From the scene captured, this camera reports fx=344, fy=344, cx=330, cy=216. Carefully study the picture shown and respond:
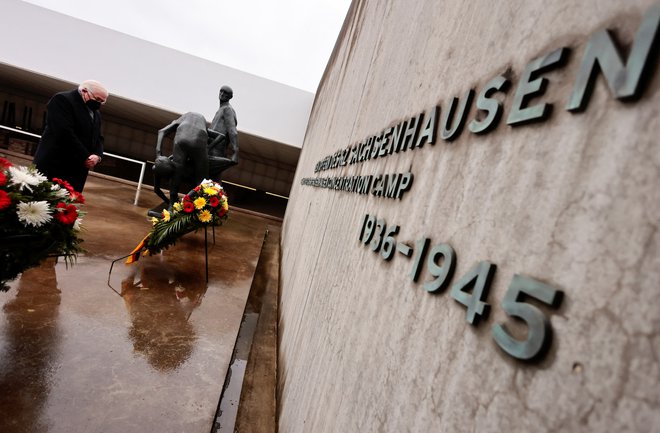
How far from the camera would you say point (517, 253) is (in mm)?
581

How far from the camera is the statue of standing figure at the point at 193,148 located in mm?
4875

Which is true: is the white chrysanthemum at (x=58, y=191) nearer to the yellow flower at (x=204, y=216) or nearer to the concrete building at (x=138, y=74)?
the yellow flower at (x=204, y=216)

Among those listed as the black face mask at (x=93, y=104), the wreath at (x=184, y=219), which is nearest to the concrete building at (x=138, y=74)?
the wreath at (x=184, y=219)

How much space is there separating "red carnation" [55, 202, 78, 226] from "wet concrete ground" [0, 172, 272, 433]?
2.28ft

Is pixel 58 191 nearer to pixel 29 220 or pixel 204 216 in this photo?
pixel 29 220

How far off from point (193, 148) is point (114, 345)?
11.2 feet

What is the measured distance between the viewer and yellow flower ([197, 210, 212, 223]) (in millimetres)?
3805

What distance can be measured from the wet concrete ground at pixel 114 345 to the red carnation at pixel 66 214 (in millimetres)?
694

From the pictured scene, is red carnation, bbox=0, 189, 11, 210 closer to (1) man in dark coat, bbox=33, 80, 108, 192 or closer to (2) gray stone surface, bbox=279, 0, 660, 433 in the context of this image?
(2) gray stone surface, bbox=279, 0, 660, 433

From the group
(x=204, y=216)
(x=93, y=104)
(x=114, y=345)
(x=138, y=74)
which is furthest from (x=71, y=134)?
(x=138, y=74)

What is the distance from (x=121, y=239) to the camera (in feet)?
14.1

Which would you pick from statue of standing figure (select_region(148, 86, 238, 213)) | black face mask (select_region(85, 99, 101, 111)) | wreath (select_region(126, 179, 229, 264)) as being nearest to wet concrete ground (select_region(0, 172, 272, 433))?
wreath (select_region(126, 179, 229, 264))

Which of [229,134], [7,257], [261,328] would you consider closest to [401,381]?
[7,257]

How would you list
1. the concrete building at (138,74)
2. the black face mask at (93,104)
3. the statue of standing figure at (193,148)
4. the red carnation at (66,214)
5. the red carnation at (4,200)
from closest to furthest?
the red carnation at (4,200)
the red carnation at (66,214)
the black face mask at (93,104)
the statue of standing figure at (193,148)
the concrete building at (138,74)
